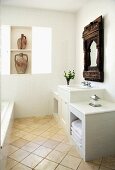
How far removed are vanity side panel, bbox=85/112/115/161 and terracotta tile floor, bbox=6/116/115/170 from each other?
10cm

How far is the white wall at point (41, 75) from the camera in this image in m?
3.71

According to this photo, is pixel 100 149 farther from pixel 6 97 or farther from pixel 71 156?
pixel 6 97

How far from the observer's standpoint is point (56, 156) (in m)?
2.18

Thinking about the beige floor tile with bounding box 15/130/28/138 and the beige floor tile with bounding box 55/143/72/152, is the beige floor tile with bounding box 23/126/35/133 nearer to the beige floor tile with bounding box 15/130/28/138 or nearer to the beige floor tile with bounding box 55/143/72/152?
the beige floor tile with bounding box 15/130/28/138

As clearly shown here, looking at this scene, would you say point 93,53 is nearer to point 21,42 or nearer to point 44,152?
point 21,42

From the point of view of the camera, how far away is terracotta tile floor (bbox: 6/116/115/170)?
1.96m

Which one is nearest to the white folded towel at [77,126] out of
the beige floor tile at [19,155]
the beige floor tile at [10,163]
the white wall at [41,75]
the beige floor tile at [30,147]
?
the beige floor tile at [30,147]

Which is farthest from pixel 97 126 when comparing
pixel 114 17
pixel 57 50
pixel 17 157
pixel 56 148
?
pixel 57 50

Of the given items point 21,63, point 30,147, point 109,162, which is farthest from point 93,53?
point 30,147

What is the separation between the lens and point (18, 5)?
3.54 metres

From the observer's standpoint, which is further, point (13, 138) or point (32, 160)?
point (13, 138)

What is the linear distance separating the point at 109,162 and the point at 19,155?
3.86 feet

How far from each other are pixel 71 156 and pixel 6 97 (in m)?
2.18

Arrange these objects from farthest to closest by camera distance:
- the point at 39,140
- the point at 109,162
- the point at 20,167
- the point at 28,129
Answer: the point at 28,129
the point at 39,140
the point at 109,162
the point at 20,167
